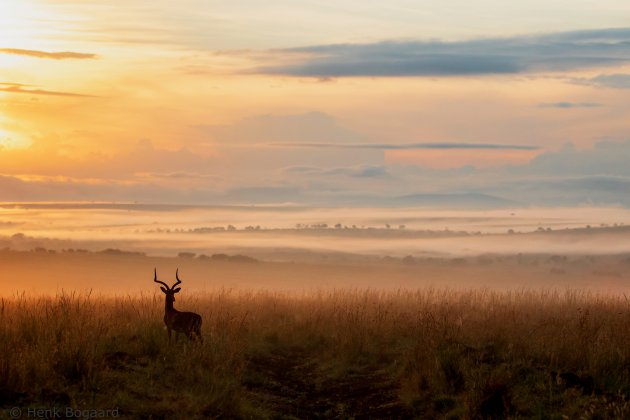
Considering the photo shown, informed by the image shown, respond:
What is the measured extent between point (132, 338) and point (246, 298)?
12.6 meters

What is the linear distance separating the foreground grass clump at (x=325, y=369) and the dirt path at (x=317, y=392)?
37 mm

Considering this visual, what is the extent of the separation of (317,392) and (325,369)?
1.95 meters

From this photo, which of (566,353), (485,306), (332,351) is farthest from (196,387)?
(485,306)

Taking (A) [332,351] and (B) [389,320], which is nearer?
(A) [332,351]

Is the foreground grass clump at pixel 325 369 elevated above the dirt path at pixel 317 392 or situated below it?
above

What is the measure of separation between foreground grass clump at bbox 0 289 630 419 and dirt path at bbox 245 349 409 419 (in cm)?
4

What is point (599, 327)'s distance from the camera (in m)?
16.1

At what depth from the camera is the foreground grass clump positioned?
1173 cm

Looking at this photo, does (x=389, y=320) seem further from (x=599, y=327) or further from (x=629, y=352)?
(x=629, y=352)

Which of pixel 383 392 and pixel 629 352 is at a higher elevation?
pixel 629 352

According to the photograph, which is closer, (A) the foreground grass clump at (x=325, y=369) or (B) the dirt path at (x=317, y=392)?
(A) the foreground grass clump at (x=325, y=369)

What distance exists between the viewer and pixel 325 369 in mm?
16453

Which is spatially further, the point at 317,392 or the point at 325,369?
the point at 325,369

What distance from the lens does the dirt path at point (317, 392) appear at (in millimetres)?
12875
